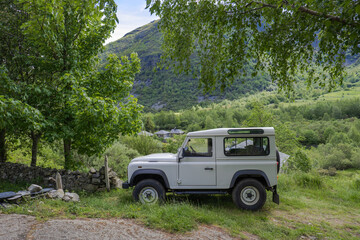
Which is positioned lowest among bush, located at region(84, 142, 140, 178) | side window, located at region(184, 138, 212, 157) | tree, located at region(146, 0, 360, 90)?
bush, located at region(84, 142, 140, 178)

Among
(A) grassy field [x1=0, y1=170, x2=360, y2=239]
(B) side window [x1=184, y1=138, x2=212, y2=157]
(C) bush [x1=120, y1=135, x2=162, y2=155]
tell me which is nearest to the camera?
(A) grassy field [x1=0, y1=170, x2=360, y2=239]

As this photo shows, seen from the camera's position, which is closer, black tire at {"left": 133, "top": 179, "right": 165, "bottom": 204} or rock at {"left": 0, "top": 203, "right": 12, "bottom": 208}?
rock at {"left": 0, "top": 203, "right": 12, "bottom": 208}

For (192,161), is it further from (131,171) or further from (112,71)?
(112,71)

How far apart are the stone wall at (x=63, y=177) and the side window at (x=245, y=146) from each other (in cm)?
543

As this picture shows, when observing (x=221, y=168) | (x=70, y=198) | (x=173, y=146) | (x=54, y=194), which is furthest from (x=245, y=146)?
(x=173, y=146)

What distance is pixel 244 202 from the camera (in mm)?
6926

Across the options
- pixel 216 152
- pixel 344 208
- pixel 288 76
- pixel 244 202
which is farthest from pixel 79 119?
pixel 344 208

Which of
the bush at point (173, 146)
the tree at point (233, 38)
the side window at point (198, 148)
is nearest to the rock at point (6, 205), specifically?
the side window at point (198, 148)

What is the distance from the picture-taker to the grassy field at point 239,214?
5.43 metres

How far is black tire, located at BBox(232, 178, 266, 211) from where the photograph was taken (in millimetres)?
6871

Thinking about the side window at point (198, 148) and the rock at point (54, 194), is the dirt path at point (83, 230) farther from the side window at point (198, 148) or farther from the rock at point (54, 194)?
the side window at point (198, 148)

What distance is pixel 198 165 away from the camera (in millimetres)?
6973

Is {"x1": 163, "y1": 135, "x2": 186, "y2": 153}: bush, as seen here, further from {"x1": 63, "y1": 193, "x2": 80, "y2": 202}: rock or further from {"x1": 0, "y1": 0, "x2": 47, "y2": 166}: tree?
{"x1": 63, "y1": 193, "x2": 80, "y2": 202}: rock

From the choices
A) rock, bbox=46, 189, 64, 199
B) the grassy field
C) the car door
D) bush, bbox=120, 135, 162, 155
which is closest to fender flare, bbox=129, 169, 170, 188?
the car door
